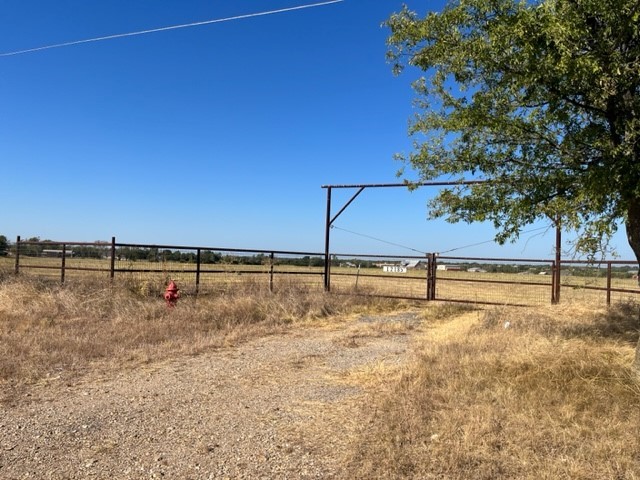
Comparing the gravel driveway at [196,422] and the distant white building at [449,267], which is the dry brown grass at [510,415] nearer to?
the gravel driveway at [196,422]

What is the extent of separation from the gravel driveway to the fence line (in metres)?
7.04

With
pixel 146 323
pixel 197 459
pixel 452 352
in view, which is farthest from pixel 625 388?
pixel 146 323

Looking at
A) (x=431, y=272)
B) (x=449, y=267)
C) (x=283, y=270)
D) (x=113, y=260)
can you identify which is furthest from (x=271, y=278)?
(x=449, y=267)

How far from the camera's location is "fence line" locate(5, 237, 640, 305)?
45.2 feet

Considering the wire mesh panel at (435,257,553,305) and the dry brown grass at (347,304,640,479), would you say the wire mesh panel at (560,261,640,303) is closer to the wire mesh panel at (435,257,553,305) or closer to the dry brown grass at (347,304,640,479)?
the wire mesh panel at (435,257,553,305)

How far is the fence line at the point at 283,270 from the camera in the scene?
45.2 feet

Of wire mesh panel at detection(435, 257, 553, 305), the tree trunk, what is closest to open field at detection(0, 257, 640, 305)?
wire mesh panel at detection(435, 257, 553, 305)

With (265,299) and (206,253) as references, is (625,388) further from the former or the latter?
(206,253)

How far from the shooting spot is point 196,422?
4926 millimetres

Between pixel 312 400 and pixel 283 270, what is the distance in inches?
434

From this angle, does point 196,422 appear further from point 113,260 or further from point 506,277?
point 506,277

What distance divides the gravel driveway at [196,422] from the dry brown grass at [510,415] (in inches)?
18.1

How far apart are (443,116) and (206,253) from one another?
951 cm

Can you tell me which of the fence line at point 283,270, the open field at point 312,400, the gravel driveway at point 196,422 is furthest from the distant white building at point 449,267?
the gravel driveway at point 196,422
